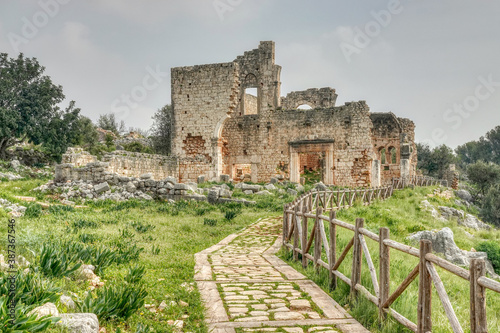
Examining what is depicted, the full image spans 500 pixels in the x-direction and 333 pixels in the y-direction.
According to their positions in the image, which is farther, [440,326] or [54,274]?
[54,274]

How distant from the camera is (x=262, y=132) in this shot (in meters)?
25.8

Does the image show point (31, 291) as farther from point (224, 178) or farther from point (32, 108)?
point (32, 108)

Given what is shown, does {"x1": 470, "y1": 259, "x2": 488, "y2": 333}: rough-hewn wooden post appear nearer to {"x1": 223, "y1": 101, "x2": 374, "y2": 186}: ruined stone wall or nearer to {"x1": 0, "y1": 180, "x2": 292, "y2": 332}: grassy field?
{"x1": 0, "y1": 180, "x2": 292, "y2": 332}: grassy field

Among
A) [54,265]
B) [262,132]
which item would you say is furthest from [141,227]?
[262,132]

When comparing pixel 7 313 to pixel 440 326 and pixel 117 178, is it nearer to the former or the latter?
pixel 440 326

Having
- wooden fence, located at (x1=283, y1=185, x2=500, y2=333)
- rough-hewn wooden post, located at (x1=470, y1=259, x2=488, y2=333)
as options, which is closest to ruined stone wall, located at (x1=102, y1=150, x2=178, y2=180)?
wooden fence, located at (x1=283, y1=185, x2=500, y2=333)

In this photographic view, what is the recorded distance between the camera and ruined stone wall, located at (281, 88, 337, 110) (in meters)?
30.9

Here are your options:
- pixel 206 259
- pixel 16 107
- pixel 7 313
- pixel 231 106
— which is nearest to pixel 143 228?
pixel 206 259

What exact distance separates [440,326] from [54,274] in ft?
14.0

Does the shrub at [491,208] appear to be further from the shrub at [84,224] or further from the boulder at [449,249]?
the shrub at [84,224]

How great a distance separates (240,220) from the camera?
1273 cm

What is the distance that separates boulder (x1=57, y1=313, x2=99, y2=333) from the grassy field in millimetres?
529

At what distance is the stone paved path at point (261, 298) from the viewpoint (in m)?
4.27

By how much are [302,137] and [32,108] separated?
18.0 meters
